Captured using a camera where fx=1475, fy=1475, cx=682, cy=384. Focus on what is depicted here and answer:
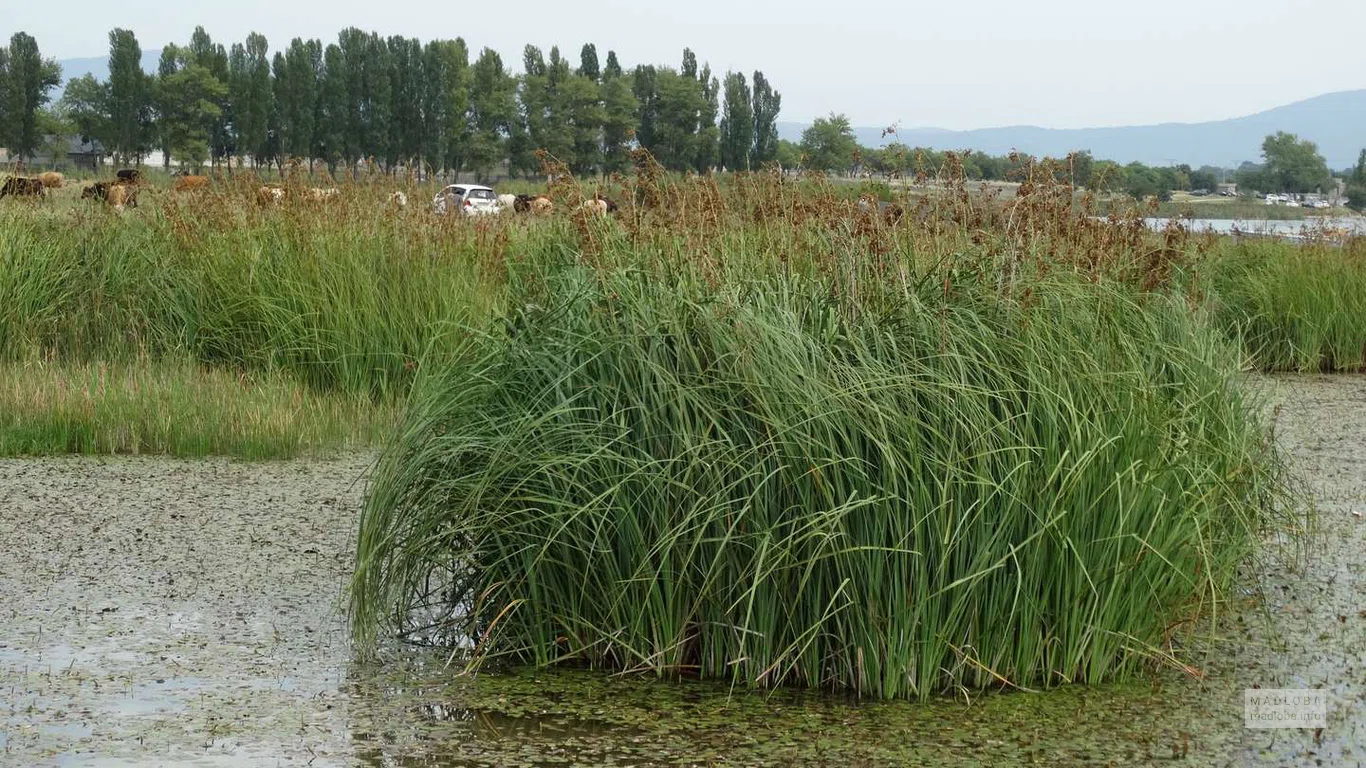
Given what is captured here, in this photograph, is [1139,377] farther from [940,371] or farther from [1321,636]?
[1321,636]

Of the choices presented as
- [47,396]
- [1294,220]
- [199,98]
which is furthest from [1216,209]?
[199,98]

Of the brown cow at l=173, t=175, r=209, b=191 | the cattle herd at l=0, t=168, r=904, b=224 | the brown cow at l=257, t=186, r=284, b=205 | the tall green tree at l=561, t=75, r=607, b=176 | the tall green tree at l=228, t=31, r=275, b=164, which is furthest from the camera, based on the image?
the tall green tree at l=561, t=75, r=607, b=176

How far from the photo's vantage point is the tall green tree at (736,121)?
6089cm

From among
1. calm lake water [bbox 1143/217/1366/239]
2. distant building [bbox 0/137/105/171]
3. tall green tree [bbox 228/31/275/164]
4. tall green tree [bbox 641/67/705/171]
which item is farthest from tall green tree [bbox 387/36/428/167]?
calm lake water [bbox 1143/217/1366/239]

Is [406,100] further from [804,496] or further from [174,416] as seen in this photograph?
[804,496]

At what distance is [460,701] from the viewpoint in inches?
148

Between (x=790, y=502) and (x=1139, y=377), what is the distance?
1.11 metres

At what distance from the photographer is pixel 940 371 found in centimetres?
393

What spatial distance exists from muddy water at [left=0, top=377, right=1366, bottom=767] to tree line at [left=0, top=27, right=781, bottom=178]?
52.7m

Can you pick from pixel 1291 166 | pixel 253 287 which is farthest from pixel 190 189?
pixel 1291 166

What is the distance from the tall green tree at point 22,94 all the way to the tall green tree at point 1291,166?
4904 centimetres

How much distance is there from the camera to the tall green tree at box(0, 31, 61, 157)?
205ft

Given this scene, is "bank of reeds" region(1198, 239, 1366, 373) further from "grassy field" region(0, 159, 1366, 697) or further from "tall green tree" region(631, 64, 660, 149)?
"tall green tree" region(631, 64, 660, 149)

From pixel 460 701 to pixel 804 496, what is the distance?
1.02 meters
